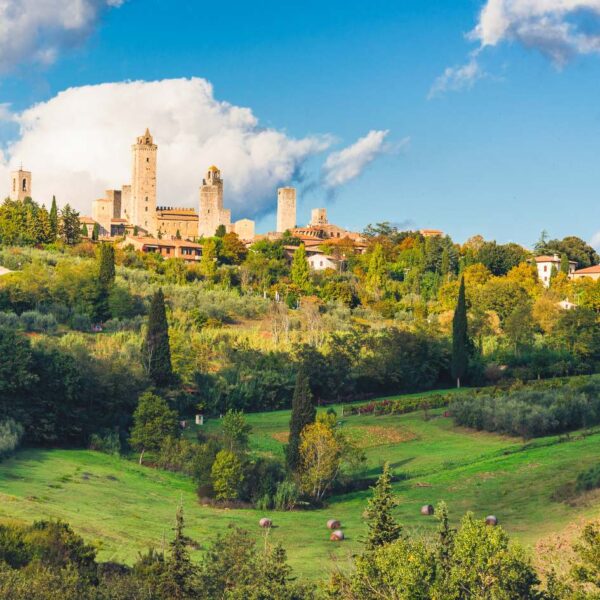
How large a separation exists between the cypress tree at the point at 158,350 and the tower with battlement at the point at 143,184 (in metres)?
61.2

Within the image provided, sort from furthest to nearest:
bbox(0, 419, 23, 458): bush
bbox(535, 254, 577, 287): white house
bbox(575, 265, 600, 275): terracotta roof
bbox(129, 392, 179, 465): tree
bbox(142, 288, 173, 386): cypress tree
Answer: bbox(575, 265, 600, 275): terracotta roof → bbox(535, 254, 577, 287): white house → bbox(142, 288, 173, 386): cypress tree → bbox(129, 392, 179, 465): tree → bbox(0, 419, 23, 458): bush

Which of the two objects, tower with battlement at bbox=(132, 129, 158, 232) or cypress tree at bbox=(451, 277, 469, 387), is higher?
tower with battlement at bbox=(132, 129, 158, 232)

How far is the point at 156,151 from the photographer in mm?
107438

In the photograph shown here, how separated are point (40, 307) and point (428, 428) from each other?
24.3 m

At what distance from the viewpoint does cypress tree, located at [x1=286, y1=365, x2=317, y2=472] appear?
3188cm

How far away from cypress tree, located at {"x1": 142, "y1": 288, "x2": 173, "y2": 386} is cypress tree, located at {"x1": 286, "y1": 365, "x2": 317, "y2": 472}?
9965 millimetres

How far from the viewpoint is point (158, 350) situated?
42.4m

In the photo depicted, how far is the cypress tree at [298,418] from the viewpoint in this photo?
31.9 metres

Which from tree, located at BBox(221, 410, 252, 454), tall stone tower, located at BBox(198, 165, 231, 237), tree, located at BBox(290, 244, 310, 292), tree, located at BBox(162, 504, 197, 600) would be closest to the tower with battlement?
tall stone tower, located at BBox(198, 165, 231, 237)

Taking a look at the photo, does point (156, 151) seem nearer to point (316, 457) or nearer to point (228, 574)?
point (316, 457)

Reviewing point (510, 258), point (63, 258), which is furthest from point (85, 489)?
point (510, 258)

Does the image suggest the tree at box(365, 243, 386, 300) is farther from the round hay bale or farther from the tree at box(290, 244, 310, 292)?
the round hay bale

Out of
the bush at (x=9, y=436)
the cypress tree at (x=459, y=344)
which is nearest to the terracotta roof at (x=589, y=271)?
the cypress tree at (x=459, y=344)

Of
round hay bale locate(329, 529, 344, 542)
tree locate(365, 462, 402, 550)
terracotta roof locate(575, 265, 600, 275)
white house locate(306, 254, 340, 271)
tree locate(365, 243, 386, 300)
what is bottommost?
round hay bale locate(329, 529, 344, 542)
